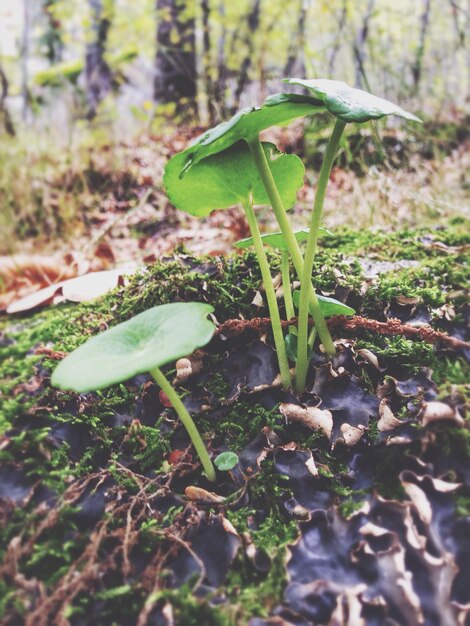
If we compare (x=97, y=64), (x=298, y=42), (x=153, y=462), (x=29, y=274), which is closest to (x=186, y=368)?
(x=153, y=462)

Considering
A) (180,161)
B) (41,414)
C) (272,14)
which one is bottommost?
(41,414)

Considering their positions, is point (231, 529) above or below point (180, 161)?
below

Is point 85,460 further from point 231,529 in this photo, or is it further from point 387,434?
point 387,434

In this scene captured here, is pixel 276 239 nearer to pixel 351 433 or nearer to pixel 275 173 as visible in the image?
pixel 275 173

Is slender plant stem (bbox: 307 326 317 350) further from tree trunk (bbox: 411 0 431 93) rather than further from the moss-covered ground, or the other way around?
tree trunk (bbox: 411 0 431 93)

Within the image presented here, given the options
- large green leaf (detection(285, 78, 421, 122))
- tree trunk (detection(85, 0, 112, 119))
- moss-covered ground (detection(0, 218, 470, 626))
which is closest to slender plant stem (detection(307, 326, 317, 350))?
moss-covered ground (detection(0, 218, 470, 626))

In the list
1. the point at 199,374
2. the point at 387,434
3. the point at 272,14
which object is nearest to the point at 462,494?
the point at 387,434

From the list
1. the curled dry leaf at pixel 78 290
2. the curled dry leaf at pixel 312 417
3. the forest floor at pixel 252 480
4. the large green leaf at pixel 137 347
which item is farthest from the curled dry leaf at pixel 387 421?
the curled dry leaf at pixel 78 290
